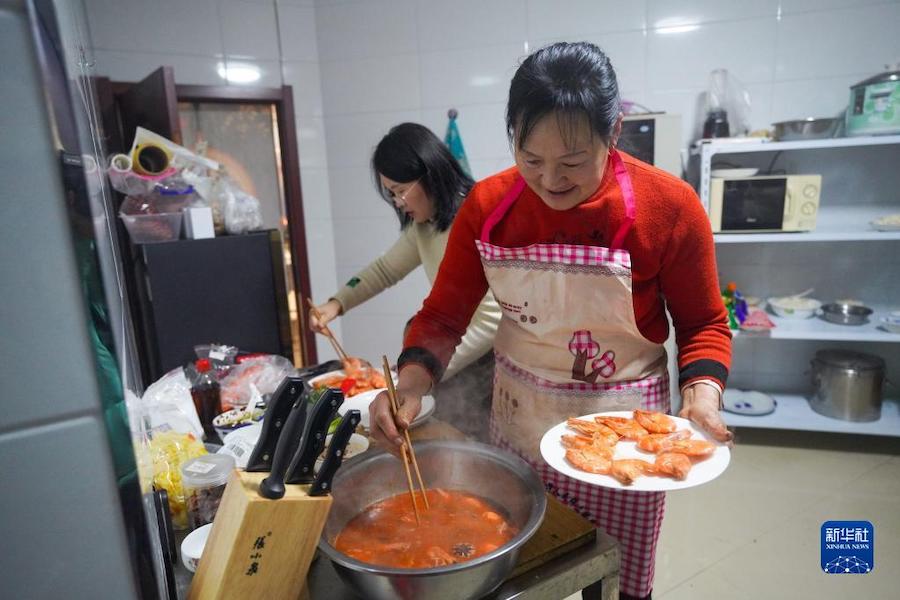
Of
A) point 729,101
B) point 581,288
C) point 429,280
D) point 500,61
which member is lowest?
point 429,280

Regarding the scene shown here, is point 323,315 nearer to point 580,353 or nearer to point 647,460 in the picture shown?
point 580,353

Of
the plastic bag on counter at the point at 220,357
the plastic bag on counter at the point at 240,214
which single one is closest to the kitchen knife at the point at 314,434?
the plastic bag on counter at the point at 220,357

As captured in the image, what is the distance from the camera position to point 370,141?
3420mm

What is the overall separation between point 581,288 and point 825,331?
2.18 meters

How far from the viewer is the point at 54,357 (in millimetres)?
346

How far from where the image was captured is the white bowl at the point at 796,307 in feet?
9.27

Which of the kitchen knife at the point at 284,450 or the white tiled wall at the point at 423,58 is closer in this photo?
the kitchen knife at the point at 284,450

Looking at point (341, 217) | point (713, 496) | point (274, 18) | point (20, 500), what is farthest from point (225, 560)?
point (274, 18)

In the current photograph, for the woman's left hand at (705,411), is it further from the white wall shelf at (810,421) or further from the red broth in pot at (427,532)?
the white wall shelf at (810,421)

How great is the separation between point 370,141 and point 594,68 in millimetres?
2685

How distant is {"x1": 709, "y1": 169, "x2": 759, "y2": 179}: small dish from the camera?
8.73ft

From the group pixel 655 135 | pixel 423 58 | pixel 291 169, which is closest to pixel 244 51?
pixel 291 169

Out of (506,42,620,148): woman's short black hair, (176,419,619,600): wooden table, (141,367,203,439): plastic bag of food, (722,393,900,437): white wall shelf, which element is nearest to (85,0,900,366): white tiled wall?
(722,393,900,437): white wall shelf

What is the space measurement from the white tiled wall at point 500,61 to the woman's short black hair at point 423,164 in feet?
3.76
